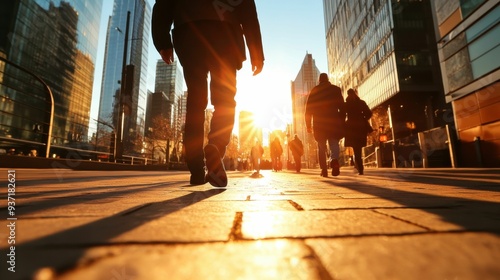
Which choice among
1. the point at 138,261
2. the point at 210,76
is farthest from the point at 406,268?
the point at 210,76

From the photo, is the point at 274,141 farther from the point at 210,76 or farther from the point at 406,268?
the point at 406,268

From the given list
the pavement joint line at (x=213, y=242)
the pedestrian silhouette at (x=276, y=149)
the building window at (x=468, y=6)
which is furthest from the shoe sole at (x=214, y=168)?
the building window at (x=468, y=6)

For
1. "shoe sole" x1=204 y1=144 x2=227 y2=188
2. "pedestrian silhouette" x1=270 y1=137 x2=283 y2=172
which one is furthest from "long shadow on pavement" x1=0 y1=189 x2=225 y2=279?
"pedestrian silhouette" x1=270 y1=137 x2=283 y2=172

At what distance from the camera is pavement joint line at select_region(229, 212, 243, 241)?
0.59 m

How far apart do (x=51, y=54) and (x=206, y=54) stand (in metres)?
62.0

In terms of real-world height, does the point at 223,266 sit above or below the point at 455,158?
below

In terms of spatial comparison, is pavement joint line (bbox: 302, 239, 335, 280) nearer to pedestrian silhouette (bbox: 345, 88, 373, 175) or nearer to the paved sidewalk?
the paved sidewalk

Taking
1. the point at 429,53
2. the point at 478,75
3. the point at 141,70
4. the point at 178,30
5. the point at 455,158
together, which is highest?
the point at 141,70

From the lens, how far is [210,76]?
8.65 ft

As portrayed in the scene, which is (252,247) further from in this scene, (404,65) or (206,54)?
(404,65)

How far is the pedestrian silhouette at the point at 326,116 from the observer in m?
5.46

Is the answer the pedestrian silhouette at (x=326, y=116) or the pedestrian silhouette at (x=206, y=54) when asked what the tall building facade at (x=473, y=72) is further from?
the pedestrian silhouette at (x=206, y=54)

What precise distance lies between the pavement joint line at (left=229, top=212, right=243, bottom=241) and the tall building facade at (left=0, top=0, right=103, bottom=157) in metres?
28.7

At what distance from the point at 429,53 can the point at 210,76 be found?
124 ft
